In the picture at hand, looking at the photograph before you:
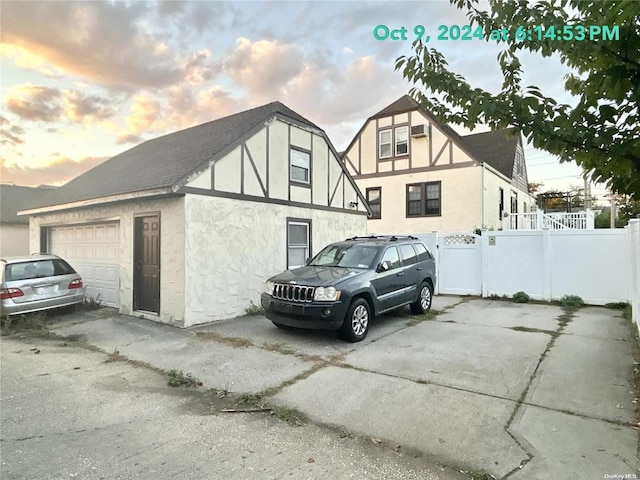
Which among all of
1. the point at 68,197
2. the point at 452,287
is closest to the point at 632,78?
the point at 452,287

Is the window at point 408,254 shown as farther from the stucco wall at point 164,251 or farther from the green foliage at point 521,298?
the stucco wall at point 164,251

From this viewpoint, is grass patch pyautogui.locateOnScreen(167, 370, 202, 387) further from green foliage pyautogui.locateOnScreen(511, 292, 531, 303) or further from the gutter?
green foliage pyautogui.locateOnScreen(511, 292, 531, 303)

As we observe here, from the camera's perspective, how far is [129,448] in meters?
3.28

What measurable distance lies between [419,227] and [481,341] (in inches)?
485

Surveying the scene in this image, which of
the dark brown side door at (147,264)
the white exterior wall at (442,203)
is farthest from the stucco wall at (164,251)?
the white exterior wall at (442,203)

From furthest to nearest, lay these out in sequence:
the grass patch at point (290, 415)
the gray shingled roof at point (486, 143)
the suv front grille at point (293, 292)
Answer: the gray shingled roof at point (486, 143) < the suv front grille at point (293, 292) < the grass patch at point (290, 415)

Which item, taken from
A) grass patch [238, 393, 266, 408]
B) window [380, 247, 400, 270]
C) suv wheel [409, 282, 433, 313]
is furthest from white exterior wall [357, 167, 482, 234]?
grass patch [238, 393, 266, 408]

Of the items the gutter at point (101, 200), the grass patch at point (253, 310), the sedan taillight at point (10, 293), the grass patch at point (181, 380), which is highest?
the gutter at point (101, 200)

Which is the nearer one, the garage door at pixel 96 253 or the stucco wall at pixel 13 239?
the garage door at pixel 96 253

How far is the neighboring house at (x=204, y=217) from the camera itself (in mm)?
8047

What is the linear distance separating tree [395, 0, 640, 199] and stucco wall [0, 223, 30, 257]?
24.9 meters

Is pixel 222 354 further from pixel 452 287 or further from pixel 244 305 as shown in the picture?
pixel 452 287

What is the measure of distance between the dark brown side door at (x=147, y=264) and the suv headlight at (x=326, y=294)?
4.27m

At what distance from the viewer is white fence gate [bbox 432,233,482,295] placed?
38.8ft
